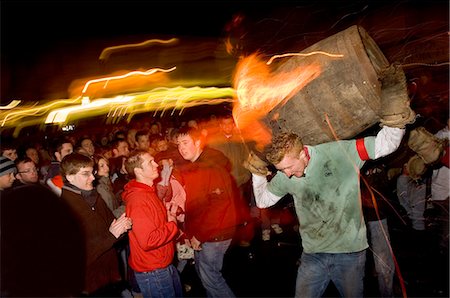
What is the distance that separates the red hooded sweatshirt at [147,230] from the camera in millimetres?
3713

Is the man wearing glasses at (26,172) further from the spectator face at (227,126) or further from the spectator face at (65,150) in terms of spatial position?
the spectator face at (227,126)

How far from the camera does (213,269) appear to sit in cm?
460

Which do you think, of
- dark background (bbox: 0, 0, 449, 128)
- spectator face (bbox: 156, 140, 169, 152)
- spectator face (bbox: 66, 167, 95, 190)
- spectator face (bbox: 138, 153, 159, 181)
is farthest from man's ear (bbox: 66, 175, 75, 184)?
dark background (bbox: 0, 0, 449, 128)

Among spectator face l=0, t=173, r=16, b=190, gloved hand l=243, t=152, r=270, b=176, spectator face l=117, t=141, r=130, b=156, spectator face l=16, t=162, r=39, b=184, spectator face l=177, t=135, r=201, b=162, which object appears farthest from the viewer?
spectator face l=117, t=141, r=130, b=156

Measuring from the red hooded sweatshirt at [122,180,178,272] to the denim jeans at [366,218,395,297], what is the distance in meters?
2.32

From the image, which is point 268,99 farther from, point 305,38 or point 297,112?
point 305,38

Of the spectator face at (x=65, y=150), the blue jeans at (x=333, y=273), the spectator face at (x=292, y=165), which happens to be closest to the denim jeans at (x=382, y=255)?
the blue jeans at (x=333, y=273)

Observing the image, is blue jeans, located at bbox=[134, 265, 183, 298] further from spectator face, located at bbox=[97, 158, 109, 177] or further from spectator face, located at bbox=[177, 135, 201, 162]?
spectator face, located at bbox=[97, 158, 109, 177]

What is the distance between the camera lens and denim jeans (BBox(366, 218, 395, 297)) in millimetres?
4305

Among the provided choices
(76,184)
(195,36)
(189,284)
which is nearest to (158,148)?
(189,284)

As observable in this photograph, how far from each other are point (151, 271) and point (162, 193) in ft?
4.08

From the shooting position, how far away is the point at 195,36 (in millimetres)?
26500

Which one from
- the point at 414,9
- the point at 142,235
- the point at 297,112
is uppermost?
the point at 414,9

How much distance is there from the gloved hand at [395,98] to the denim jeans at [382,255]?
1640 millimetres
